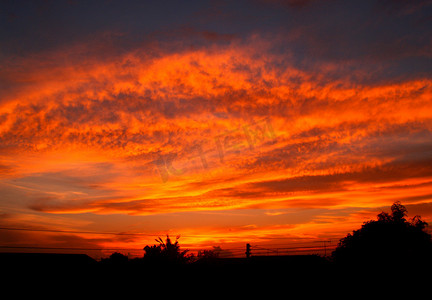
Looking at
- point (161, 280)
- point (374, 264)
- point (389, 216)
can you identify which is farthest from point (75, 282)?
point (389, 216)

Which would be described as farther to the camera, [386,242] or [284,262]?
[386,242]

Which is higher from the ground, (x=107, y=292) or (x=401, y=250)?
(x=401, y=250)

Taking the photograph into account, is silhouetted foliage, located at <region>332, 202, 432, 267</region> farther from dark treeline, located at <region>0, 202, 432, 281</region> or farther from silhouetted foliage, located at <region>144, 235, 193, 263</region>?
silhouetted foliage, located at <region>144, 235, 193, 263</region>

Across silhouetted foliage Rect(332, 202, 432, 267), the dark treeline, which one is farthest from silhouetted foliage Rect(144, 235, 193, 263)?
silhouetted foliage Rect(332, 202, 432, 267)

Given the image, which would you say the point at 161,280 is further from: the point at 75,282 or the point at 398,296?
the point at 398,296

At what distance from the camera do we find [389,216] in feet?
188

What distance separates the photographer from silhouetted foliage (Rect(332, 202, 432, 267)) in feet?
164

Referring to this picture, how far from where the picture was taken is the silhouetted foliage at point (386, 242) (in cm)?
5012

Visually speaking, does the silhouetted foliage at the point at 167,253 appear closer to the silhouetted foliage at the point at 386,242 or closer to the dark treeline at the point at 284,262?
the dark treeline at the point at 284,262

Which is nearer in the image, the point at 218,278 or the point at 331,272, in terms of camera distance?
the point at 218,278

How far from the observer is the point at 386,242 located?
52.8 metres

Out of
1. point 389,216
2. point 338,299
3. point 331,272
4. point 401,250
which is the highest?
point 389,216

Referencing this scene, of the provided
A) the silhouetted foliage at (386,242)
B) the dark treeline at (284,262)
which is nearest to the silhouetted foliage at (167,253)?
the dark treeline at (284,262)

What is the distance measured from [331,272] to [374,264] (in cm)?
2068
